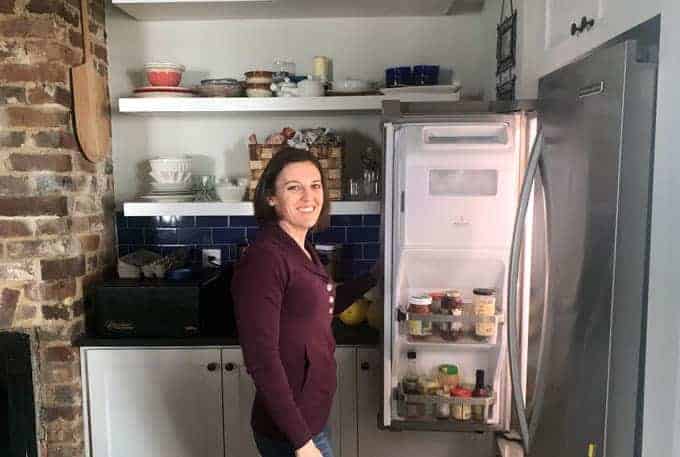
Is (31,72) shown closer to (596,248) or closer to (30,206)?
(30,206)

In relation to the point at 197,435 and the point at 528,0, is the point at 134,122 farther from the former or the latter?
the point at 528,0

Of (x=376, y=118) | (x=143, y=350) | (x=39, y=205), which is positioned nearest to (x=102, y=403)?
(x=143, y=350)

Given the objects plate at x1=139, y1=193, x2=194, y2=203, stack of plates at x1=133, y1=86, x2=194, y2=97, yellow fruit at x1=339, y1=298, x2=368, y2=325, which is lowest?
yellow fruit at x1=339, y1=298, x2=368, y2=325

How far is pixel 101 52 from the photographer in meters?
2.56

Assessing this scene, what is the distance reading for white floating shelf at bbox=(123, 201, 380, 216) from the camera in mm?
2439

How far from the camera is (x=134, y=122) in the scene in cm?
271

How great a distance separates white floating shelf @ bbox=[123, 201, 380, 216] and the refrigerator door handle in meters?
0.95

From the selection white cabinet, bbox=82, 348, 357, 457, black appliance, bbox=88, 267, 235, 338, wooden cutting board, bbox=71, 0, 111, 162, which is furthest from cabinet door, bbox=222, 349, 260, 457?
wooden cutting board, bbox=71, 0, 111, 162

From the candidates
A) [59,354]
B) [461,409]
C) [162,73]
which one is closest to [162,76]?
[162,73]

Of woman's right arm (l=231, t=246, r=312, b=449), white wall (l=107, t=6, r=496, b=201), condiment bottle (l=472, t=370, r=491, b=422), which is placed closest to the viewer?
woman's right arm (l=231, t=246, r=312, b=449)

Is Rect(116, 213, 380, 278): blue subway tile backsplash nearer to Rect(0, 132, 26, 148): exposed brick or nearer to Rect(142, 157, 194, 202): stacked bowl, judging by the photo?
Rect(142, 157, 194, 202): stacked bowl

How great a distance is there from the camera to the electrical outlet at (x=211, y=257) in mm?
2727

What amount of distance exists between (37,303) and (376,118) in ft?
5.21

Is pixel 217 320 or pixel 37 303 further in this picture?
pixel 217 320
